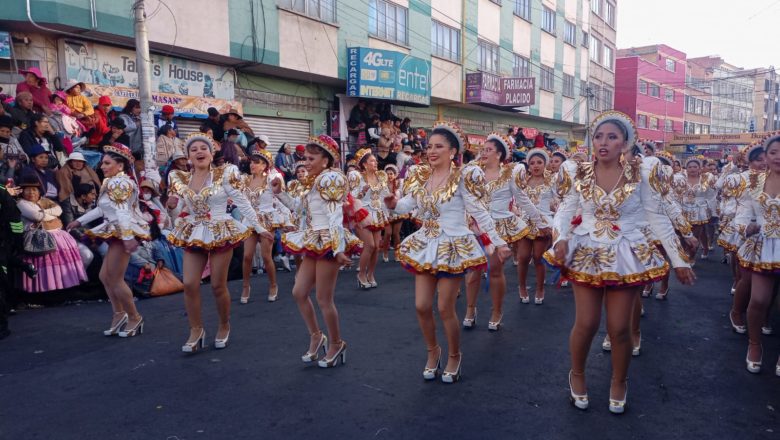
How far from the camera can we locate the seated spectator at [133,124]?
10570 mm

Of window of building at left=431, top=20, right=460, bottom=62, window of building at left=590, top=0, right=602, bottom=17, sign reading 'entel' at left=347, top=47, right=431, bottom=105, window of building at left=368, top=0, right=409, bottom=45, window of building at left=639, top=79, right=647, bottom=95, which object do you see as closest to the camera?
sign reading 'entel' at left=347, top=47, right=431, bottom=105

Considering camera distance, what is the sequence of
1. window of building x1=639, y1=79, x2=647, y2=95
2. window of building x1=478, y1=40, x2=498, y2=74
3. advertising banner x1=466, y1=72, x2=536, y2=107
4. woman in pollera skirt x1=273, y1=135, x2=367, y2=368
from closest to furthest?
1. woman in pollera skirt x1=273, y1=135, x2=367, y2=368
2. advertising banner x1=466, y1=72, x2=536, y2=107
3. window of building x1=478, y1=40, x2=498, y2=74
4. window of building x1=639, y1=79, x2=647, y2=95

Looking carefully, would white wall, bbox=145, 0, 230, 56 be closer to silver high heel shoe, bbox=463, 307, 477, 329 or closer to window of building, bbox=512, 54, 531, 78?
silver high heel shoe, bbox=463, 307, 477, 329

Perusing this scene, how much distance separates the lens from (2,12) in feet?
32.4

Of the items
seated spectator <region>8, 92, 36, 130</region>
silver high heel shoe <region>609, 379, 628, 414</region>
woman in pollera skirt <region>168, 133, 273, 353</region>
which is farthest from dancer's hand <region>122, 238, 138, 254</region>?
silver high heel shoe <region>609, 379, 628, 414</region>

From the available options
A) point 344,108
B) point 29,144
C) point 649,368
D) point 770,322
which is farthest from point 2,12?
point 770,322

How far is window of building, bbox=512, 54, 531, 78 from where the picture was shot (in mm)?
27953

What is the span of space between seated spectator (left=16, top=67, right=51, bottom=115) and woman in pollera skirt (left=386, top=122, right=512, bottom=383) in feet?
25.9

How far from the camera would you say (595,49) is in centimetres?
3847

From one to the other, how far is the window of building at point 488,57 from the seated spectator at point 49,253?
20014 mm

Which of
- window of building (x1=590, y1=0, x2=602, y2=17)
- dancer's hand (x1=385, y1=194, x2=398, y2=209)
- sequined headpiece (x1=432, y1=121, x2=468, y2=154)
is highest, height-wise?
window of building (x1=590, y1=0, x2=602, y2=17)

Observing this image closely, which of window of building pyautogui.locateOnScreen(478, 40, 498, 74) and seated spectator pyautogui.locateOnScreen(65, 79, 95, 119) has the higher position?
window of building pyautogui.locateOnScreen(478, 40, 498, 74)

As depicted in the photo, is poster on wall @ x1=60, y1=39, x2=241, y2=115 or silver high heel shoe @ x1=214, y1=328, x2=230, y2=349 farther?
poster on wall @ x1=60, y1=39, x2=241, y2=115

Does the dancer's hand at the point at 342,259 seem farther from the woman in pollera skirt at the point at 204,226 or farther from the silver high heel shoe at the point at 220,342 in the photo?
the silver high heel shoe at the point at 220,342
